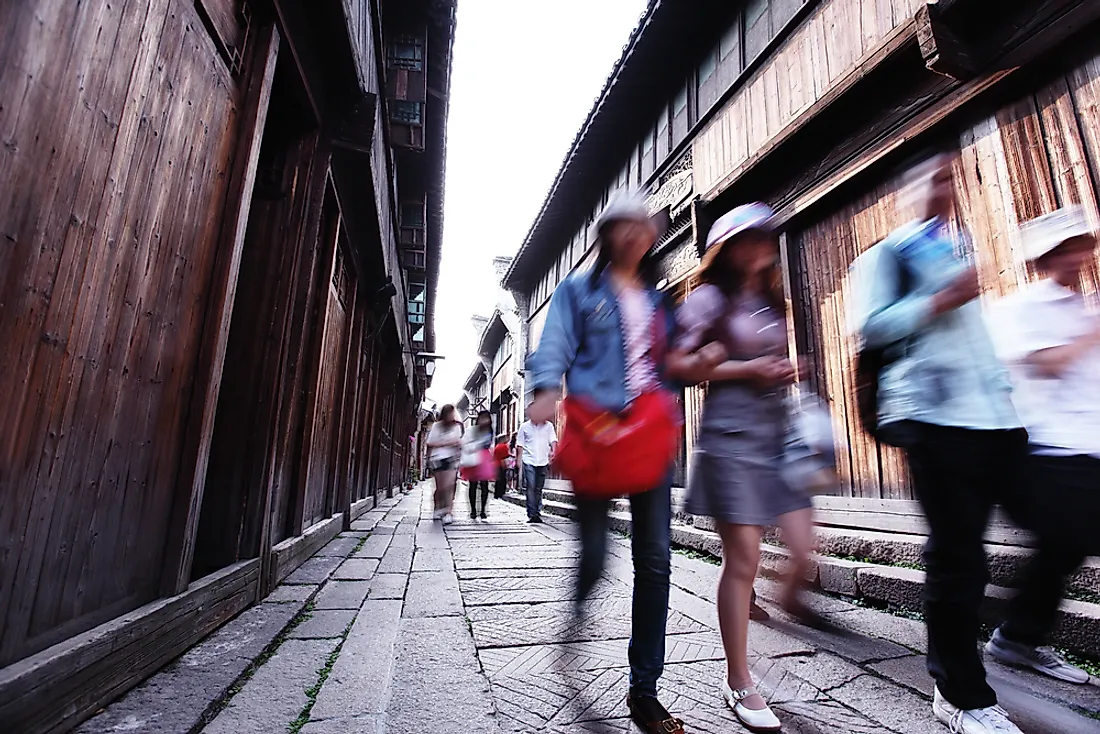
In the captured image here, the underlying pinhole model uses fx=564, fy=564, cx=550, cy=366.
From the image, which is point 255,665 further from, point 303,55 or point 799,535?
point 303,55

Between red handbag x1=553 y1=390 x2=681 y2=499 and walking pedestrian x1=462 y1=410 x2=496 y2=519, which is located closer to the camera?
red handbag x1=553 y1=390 x2=681 y2=499

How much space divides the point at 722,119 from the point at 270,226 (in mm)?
5223

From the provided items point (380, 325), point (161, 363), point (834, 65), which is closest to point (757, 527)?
point (161, 363)

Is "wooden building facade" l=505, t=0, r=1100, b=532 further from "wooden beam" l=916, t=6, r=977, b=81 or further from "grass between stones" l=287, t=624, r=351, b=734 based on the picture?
"grass between stones" l=287, t=624, r=351, b=734

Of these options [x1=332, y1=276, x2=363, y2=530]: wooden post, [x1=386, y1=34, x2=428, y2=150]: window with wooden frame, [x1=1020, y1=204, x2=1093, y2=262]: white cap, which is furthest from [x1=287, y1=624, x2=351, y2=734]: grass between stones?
[x1=386, y1=34, x2=428, y2=150]: window with wooden frame

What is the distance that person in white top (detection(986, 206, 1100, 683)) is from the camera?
1795 mm

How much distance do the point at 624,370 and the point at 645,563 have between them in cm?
61

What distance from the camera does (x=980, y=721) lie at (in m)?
1.60

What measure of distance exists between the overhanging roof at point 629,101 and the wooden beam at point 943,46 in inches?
142

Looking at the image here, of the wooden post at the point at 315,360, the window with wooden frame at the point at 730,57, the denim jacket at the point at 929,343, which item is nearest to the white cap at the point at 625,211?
the denim jacket at the point at 929,343

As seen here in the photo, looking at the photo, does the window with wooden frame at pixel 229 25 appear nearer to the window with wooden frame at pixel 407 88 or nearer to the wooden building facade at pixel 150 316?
the wooden building facade at pixel 150 316

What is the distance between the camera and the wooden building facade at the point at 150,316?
1.38 meters

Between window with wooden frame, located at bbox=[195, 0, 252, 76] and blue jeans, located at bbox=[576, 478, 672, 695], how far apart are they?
238 cm

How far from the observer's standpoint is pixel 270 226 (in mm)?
3295
